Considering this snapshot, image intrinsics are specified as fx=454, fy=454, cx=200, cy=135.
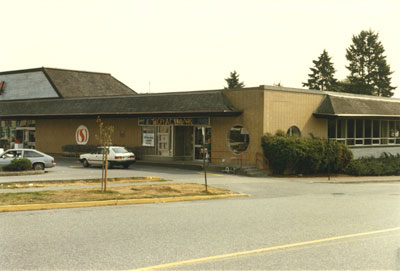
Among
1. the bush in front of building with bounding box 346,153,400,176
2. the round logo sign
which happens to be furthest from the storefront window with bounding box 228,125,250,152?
the round logo sign

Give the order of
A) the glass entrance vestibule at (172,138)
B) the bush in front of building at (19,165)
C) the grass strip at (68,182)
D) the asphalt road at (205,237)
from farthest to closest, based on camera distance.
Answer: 1. the glass entrance vestibule at (172,138)
2. the bush in front of building at (19,165)
3. the grass strip at (68,182)
4. the asphalt road at (205,237)

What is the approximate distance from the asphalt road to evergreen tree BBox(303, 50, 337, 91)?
68.2m

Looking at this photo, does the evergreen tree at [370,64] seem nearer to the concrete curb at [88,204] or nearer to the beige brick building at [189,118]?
the beige brick building at [189,118]

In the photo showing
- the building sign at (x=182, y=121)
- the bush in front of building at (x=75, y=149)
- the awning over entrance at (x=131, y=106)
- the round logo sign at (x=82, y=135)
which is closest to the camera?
the awning over entrance at (x=131, y=106)

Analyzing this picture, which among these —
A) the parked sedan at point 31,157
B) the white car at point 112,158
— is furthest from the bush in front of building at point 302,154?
the parked sedan at point 31,157

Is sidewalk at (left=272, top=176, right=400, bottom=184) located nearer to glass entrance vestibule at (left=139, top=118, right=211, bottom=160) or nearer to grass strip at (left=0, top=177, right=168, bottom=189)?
glass entrance vestibule at (left=139, top=118, right=211, bottom=160)

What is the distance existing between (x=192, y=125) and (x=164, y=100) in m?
2.90

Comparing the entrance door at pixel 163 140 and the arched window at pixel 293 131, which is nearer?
the arched window at pixel 293 131

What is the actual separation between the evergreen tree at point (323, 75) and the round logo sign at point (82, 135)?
171 feet

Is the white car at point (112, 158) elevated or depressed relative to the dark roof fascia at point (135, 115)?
depressed

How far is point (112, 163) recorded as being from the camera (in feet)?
97.6

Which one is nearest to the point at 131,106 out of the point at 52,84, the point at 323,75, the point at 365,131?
the point at 52,84

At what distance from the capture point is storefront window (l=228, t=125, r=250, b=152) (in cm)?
3022

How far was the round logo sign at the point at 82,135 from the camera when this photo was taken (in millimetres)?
38875
